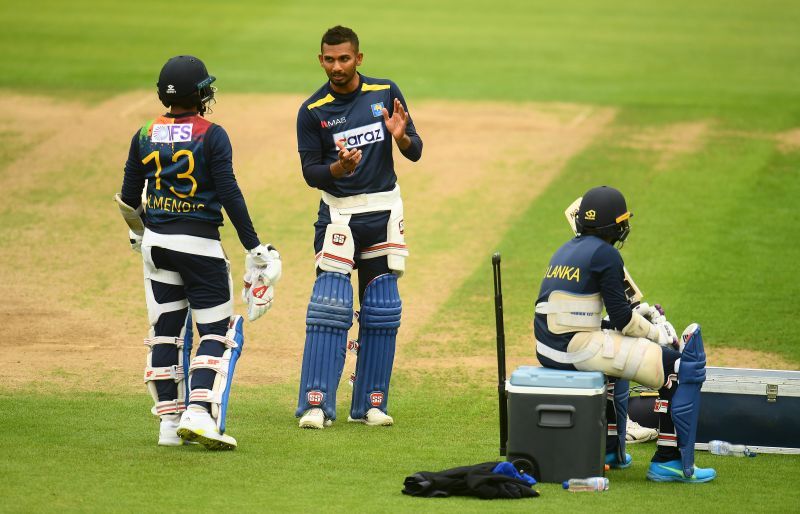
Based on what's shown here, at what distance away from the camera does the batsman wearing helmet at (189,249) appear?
8328mm

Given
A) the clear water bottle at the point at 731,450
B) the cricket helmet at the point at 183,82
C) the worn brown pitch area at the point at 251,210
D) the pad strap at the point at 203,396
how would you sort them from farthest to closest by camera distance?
the worn brown pitch area at the point at 251,210 < the clear water bottle at the point at 731,450 < the cricket helmet at the point at 183,82 < the pad strap at the point at 203,396

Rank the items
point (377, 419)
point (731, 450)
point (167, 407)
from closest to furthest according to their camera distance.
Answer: point (167, 407) < point (731, 450) < point (377, 419)

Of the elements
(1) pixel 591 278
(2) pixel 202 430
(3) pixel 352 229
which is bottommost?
(2) pixel 202 430

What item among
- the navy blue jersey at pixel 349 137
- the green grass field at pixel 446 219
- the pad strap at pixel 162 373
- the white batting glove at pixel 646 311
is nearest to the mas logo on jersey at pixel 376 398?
the green grass field at pixel 446 219

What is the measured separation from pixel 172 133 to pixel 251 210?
7.71 metres

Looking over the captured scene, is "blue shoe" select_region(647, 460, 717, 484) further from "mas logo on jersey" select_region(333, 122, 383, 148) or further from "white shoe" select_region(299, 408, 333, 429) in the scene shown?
"mas logo on jersey" select_region(333, 122, 383, 148)

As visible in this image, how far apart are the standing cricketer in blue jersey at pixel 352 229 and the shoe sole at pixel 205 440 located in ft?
3.05

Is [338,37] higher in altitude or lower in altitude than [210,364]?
higher

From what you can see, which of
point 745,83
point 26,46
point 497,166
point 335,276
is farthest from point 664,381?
point 26,46

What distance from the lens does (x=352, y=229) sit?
927 centimetres

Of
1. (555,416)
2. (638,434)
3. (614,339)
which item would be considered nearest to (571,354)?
(614,339)

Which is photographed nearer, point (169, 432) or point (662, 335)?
point (662, 335)

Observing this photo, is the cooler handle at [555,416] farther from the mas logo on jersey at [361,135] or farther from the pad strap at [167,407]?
the mas logo on jersey at [361,135]

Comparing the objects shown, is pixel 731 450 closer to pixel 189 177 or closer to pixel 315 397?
pixel 315 397
